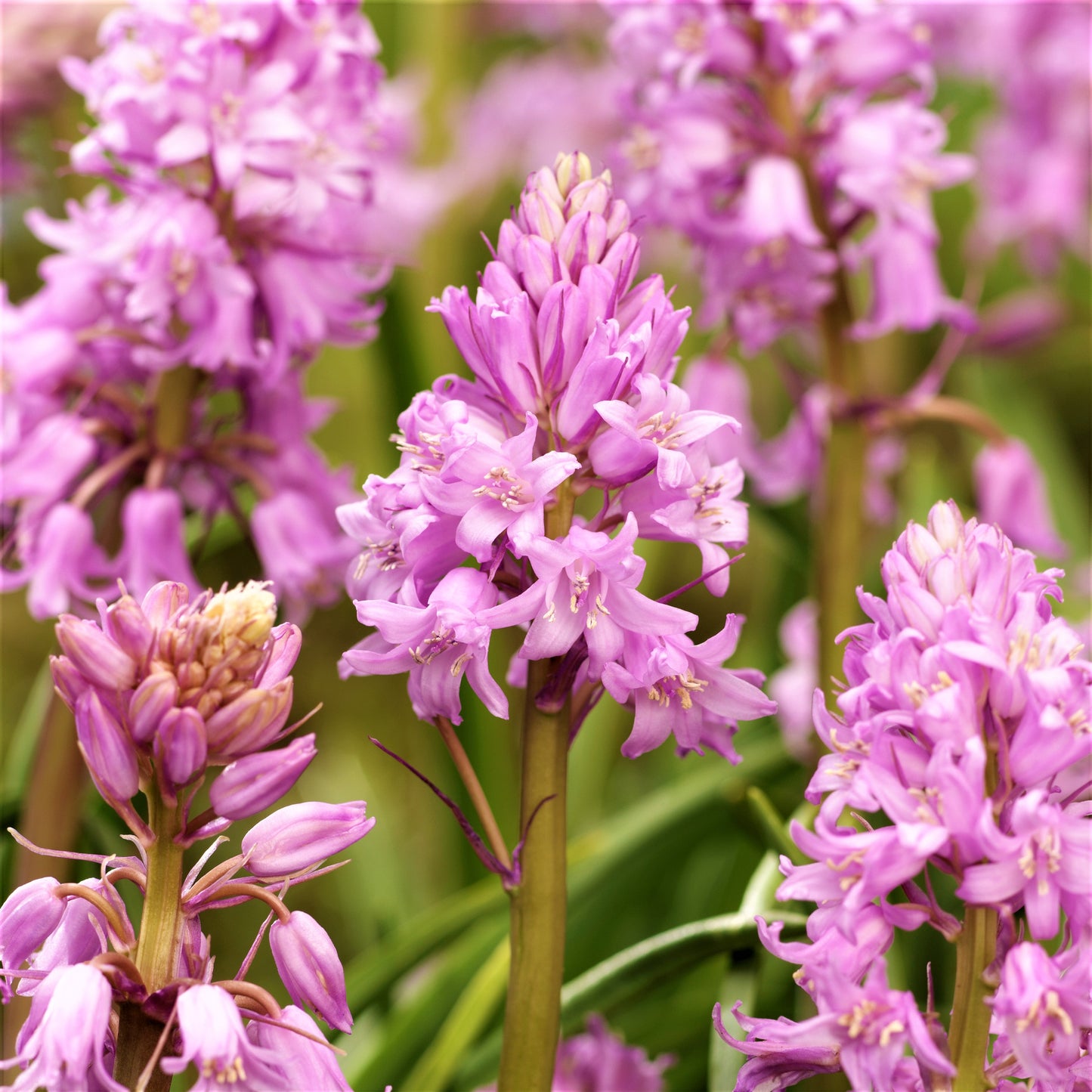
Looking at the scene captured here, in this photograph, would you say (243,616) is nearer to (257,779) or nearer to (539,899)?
(257,779)

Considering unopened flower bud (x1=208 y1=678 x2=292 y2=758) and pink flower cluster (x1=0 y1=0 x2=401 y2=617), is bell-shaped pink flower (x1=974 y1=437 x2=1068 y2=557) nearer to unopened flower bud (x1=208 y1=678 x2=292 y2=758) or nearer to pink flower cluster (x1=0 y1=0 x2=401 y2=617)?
pink flower cluster (x1=0 y1=0 x2=401 y2=617)

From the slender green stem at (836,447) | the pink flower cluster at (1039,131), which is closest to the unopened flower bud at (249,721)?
the slender green stem at (836,447)

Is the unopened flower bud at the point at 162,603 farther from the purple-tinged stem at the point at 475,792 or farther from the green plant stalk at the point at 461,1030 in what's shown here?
the green plant stalk at the point at 461,1030

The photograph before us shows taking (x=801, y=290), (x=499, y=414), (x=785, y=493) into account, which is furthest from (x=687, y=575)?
(x=499, y=414)

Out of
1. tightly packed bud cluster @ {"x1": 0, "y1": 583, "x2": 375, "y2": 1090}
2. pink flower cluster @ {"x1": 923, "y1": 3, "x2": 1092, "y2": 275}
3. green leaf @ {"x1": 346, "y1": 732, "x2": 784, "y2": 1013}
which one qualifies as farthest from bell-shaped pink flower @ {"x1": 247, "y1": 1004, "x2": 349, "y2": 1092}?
pink flower cluster @ {"x1": 923, "y1": 3, "x2": 1092, "y2": 275}


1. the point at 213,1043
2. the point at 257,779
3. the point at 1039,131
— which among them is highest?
the point at 1039,131

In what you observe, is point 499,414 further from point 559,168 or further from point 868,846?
point 868,846

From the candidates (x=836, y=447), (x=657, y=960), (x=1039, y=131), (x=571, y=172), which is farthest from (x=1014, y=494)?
(x=1039, y=131)
